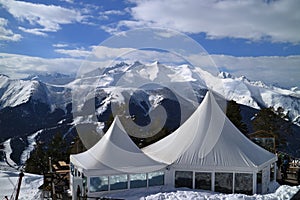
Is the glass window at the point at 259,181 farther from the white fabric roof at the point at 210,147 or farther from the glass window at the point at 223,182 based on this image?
the glass window at the point at 223,182

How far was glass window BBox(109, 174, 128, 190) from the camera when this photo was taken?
13.5 m

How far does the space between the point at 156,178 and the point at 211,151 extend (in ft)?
7.91

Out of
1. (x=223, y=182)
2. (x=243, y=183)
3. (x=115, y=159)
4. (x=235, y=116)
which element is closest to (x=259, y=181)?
(x=243, y=183)

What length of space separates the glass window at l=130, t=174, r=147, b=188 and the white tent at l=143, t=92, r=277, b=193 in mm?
1050

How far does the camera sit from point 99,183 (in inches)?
526

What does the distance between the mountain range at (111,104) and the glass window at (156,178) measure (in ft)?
12.0

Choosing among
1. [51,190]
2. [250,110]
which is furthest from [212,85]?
[250,110]

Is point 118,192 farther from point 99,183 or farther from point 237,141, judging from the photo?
point 237,141

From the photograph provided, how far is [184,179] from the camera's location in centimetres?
1446

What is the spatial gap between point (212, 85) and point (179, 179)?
431cm

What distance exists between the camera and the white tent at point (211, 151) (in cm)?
1416

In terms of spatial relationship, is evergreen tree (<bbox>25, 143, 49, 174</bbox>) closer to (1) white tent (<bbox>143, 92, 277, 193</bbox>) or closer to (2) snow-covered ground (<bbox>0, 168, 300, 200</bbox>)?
(2) snow-covered ground (<bbox>0, 168, 300, 200</bbox>)

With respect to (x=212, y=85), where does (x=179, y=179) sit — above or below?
below

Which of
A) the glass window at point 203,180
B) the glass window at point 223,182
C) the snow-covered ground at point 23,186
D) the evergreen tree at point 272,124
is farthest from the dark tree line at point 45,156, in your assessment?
the glass window at point 223,182
